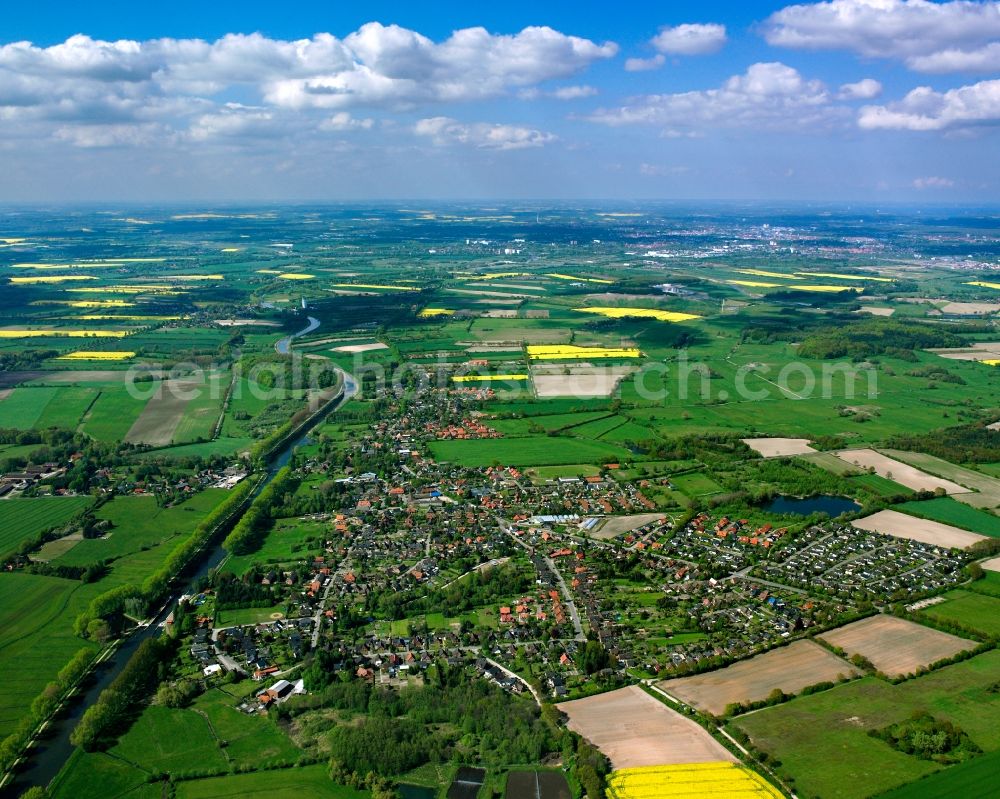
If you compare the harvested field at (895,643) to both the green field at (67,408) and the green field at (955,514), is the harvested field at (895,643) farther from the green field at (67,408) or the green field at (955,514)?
the green field at (67,408)

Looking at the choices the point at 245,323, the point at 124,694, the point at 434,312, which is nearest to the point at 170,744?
the point at 124,694

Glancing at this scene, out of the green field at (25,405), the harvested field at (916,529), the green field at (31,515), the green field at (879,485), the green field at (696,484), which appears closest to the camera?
the harvested field at (916,529)

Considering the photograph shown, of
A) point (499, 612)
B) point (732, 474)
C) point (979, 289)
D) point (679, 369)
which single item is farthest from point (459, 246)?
point (499, 612)

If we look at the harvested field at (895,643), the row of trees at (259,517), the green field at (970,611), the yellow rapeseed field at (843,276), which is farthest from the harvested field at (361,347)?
the yellow rapeseed field at (843,276)

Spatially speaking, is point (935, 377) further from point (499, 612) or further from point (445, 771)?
point (445, 771)

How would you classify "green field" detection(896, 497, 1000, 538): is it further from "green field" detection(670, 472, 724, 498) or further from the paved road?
the paved road

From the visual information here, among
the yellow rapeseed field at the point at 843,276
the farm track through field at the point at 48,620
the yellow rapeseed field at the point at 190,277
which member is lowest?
the farm track through field at the point at 48,620
